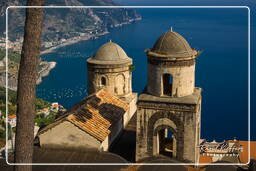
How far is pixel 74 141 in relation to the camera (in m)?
15.6

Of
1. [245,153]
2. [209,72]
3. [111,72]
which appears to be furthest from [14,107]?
[111,72]

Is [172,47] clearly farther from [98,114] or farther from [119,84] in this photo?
[119,84]

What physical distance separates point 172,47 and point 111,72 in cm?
687

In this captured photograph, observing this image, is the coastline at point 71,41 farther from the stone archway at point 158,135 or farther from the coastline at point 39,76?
the stone archway at point 158,135

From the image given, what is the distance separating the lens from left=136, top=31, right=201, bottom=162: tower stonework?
14.0m

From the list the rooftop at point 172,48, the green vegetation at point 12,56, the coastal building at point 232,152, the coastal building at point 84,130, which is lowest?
the green vegetation at point 12,56

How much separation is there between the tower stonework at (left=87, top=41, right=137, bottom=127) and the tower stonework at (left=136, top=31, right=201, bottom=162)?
521cm

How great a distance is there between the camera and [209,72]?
95.7 meters

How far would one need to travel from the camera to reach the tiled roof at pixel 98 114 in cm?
1546

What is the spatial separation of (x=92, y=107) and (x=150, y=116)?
12.2 ft

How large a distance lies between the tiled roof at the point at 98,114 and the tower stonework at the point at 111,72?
3.73ft

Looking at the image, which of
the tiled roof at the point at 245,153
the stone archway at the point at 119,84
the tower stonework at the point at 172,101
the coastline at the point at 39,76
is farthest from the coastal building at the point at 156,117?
the coastline at the point at 39,76

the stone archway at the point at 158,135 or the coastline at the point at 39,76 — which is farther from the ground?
the stone archway at the point at 158,135

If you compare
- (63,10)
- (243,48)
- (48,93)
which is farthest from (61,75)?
(63,10)
